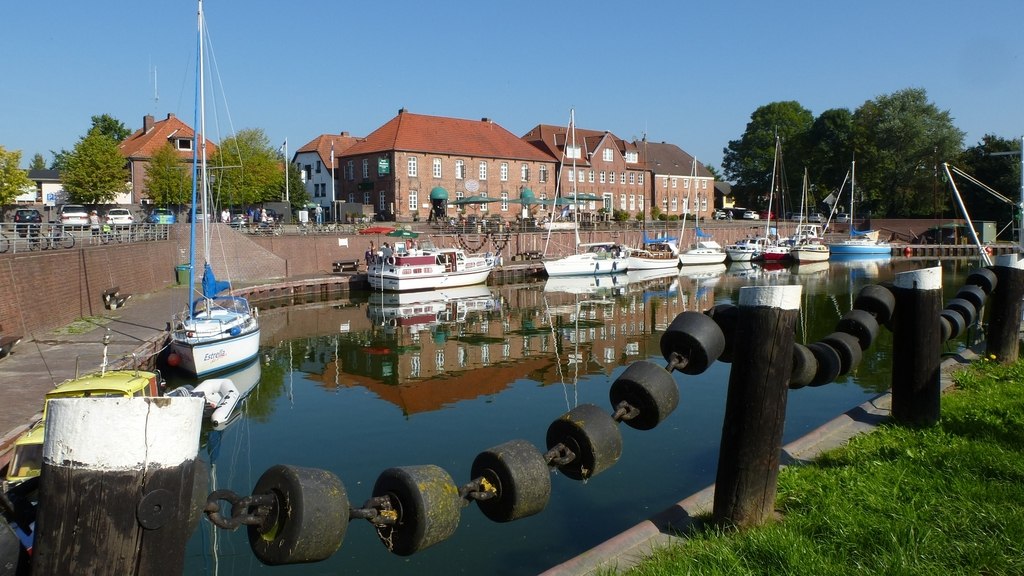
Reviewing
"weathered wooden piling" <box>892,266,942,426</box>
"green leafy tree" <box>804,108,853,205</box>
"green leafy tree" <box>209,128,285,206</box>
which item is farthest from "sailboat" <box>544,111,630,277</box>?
"weathered wooden piling" <box>892,266,942,426</box>

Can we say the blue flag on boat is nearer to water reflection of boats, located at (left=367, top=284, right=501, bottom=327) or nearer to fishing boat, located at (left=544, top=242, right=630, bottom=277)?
water reflection of boats, located at (left=367, top=284, right=501, bottom=327)

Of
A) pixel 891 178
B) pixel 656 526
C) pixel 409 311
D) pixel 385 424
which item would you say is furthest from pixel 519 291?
pixel 891 178

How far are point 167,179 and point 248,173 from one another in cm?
716

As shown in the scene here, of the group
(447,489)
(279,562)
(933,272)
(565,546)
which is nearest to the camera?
(279,562)

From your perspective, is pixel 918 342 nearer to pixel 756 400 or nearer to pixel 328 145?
pixel 756 400

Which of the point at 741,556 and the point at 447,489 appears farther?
the point at 741,556

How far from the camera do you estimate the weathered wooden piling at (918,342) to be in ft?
24.9

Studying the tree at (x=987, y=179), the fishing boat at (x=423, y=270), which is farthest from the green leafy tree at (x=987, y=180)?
the fishing boat at (x=423, y=270)

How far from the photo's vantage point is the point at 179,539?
2.61m

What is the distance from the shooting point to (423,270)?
44.8 m

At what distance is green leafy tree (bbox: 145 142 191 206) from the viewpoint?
55.4 m

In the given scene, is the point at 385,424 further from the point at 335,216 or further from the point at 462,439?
the point at 335,216

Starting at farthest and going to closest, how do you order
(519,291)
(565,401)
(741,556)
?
(519,291) < (565,401) < (741,556)

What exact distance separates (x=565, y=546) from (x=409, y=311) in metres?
27.7
